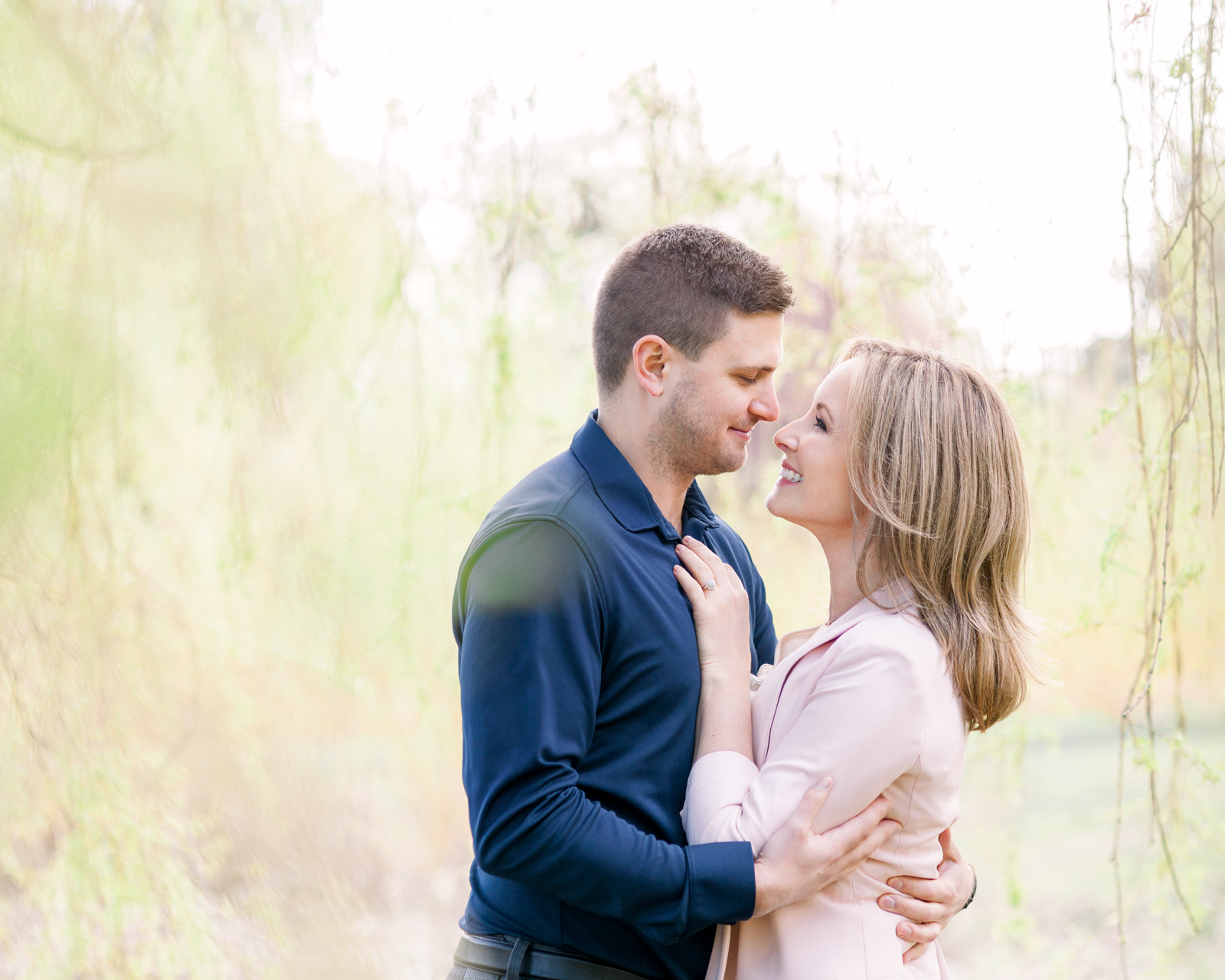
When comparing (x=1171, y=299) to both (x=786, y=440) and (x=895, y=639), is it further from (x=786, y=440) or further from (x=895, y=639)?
(x=895, y=639)

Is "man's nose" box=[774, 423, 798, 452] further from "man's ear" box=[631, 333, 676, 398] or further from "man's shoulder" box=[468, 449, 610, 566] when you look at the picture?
"man's shoulder" box=[468, 449, 610, 566]

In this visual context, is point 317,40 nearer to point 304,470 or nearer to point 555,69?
point 555,69

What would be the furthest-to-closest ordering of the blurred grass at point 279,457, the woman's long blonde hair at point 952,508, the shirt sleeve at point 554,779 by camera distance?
the blurred grass at point 279,457 < the woman's long blonde hair at point 952,508 < the shirt sleeve at point 554,779

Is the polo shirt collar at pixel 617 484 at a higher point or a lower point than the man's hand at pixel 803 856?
higher

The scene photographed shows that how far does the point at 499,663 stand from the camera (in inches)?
51.3

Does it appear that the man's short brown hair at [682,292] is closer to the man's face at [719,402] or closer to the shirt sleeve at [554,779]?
the man's face at [719,402]

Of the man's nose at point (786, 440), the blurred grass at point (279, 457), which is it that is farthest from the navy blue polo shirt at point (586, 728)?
the blurred grass at point (279, 457)

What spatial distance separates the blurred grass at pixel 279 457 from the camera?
2.45 meters

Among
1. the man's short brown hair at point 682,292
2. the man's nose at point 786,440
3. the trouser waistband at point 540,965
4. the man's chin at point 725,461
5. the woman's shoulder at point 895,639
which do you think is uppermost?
the man's short brown hair at point 682,292

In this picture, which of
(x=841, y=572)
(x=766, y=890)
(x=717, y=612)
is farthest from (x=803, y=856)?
(x=841, y=572)

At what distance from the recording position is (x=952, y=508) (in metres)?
1.50

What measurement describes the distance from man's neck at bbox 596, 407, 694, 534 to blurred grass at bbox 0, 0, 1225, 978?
4.18 ft

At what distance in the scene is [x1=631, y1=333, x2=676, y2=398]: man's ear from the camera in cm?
161

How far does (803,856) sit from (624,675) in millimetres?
339
